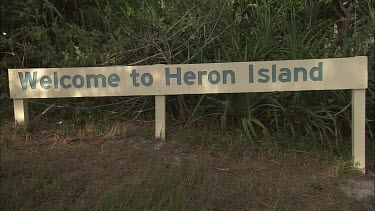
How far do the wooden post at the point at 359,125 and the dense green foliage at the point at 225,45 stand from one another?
1.43 feet

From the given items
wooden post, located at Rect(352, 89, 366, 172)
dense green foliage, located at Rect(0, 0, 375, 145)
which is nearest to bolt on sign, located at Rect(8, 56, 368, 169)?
wooden post, located at Rect(352, 89, 366, 172)

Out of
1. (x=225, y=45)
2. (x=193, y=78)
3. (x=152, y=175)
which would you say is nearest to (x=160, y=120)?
(x=193, y=78)

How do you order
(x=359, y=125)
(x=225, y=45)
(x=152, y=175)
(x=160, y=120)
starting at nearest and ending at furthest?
(x=152, y=175) < (x=359, y=125) < (x=160, y=120) < (x=225, y=45)

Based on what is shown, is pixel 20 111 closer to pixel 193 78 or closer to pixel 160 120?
pixel 160 120

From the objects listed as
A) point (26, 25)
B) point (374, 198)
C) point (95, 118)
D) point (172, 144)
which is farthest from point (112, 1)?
point (374, 198)

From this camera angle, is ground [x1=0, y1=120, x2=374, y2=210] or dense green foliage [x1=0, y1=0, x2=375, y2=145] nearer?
ground [x1=0, y1=120, x2=374, y2=210]

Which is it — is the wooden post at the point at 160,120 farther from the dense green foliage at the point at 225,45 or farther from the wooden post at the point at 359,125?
the wooden post at the point at 359,125

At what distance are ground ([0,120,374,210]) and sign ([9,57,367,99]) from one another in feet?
1.79

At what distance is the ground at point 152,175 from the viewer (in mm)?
3650

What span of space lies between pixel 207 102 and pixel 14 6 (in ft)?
10.0

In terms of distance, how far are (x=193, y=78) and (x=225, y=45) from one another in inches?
40.0

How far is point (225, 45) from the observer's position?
5410 mm

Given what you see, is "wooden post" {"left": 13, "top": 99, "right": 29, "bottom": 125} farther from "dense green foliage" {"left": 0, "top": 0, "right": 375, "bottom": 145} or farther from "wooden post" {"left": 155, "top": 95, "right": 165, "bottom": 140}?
"wooden post" {"left": 155, "top": 95, "right": 165, "bottom": 140}

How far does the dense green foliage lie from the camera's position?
5.09m
